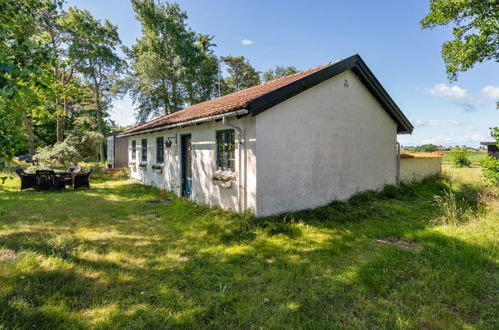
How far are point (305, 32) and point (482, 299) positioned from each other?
1125 cm

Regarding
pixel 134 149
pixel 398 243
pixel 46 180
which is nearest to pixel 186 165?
pixel 46 180

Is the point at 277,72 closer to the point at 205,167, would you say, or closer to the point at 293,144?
the point at 205,167

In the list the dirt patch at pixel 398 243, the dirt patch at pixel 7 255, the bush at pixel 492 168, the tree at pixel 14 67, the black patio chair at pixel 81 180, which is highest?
the tree at pixel 14 67

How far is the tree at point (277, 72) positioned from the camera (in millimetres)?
36062

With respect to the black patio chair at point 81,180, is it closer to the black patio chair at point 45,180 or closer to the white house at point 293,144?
the black patio chair at point 45,180

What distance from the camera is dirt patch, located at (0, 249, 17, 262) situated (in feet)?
12.1

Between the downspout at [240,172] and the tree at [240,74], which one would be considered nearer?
the downspout at [240,172]

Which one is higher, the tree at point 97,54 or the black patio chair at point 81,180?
the tree at point 97,54

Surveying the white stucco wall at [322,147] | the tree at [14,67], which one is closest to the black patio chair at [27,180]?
the tree at [14,67]

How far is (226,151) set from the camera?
6.71 meters

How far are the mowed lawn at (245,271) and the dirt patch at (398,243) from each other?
49 millimetres

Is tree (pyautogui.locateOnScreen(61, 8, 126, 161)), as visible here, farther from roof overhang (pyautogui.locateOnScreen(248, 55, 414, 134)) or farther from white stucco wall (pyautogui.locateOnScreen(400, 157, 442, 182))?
white stucco wall (pyautogui.locateOnScreen(400, 157, 442, 182))

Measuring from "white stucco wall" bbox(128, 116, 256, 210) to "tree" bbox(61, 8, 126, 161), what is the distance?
15.4m

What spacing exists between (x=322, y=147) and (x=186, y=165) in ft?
16.2
